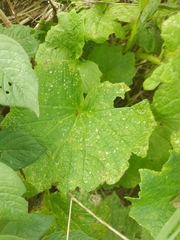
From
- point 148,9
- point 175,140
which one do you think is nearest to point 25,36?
point 148,9

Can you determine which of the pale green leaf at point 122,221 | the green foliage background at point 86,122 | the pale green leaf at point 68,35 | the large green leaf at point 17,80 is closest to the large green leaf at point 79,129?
the green foliage background at point 86,122

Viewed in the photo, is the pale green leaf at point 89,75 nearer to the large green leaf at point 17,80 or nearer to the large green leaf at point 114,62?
the large green leaf at point 114,62

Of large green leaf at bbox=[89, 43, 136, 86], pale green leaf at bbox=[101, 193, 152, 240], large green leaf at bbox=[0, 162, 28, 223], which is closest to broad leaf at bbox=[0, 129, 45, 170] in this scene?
→ large green leaf at bbox=[0, 162, 28, 223]

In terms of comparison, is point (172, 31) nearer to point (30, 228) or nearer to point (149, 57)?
point (149, 57)

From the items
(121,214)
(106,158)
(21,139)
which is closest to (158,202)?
(106,158)

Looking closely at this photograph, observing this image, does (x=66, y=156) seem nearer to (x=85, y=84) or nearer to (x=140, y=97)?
(x=85, y=84)

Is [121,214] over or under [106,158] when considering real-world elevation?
under

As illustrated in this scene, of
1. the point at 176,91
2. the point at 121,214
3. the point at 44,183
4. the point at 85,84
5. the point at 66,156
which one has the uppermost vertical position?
the point at 176,91
